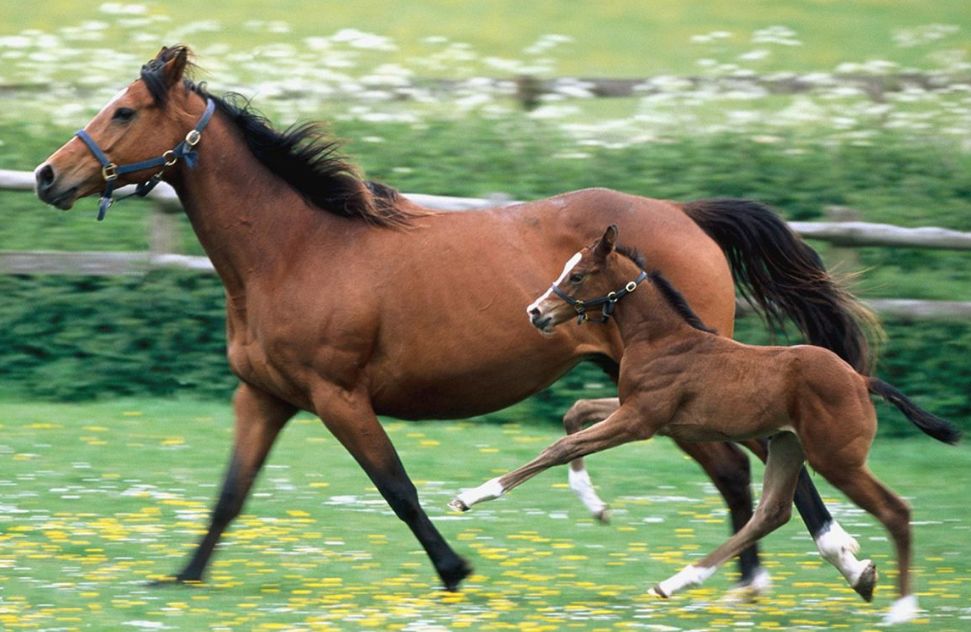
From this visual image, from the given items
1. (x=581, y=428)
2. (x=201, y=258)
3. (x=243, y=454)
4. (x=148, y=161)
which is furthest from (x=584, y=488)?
(x=201, y=258)

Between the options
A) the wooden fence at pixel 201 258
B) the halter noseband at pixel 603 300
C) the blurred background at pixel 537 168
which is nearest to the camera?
the halter noseband at pixel 603 300

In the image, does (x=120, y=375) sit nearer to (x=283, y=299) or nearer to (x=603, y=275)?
(x=283, y=299)

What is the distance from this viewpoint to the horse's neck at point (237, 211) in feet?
23.4

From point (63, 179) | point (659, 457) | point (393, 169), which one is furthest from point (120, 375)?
point (63, 179)

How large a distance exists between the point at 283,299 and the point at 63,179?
1045mm

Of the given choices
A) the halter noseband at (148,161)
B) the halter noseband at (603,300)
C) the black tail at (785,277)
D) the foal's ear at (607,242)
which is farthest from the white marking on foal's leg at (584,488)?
the halter noseband at (148,161)

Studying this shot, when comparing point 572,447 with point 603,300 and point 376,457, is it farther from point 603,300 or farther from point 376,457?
point 376,457

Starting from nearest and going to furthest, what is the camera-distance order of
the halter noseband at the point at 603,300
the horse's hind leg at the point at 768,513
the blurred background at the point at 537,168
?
the horse's hind leg at the point at 768,513
the halter noseband at the point at 603,300
the blurred background at the point at 537,168

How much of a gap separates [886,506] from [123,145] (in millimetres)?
3430

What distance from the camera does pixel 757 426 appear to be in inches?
252

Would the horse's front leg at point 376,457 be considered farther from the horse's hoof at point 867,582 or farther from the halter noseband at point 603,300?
the horse's hoof at point 867,582

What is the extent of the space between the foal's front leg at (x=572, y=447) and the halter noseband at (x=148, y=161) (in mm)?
1930

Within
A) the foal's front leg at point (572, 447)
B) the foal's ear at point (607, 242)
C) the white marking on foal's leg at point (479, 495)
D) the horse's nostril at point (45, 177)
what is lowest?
the white marking on foal's leg at point (479, 495)

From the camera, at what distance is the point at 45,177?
22.8 feet
